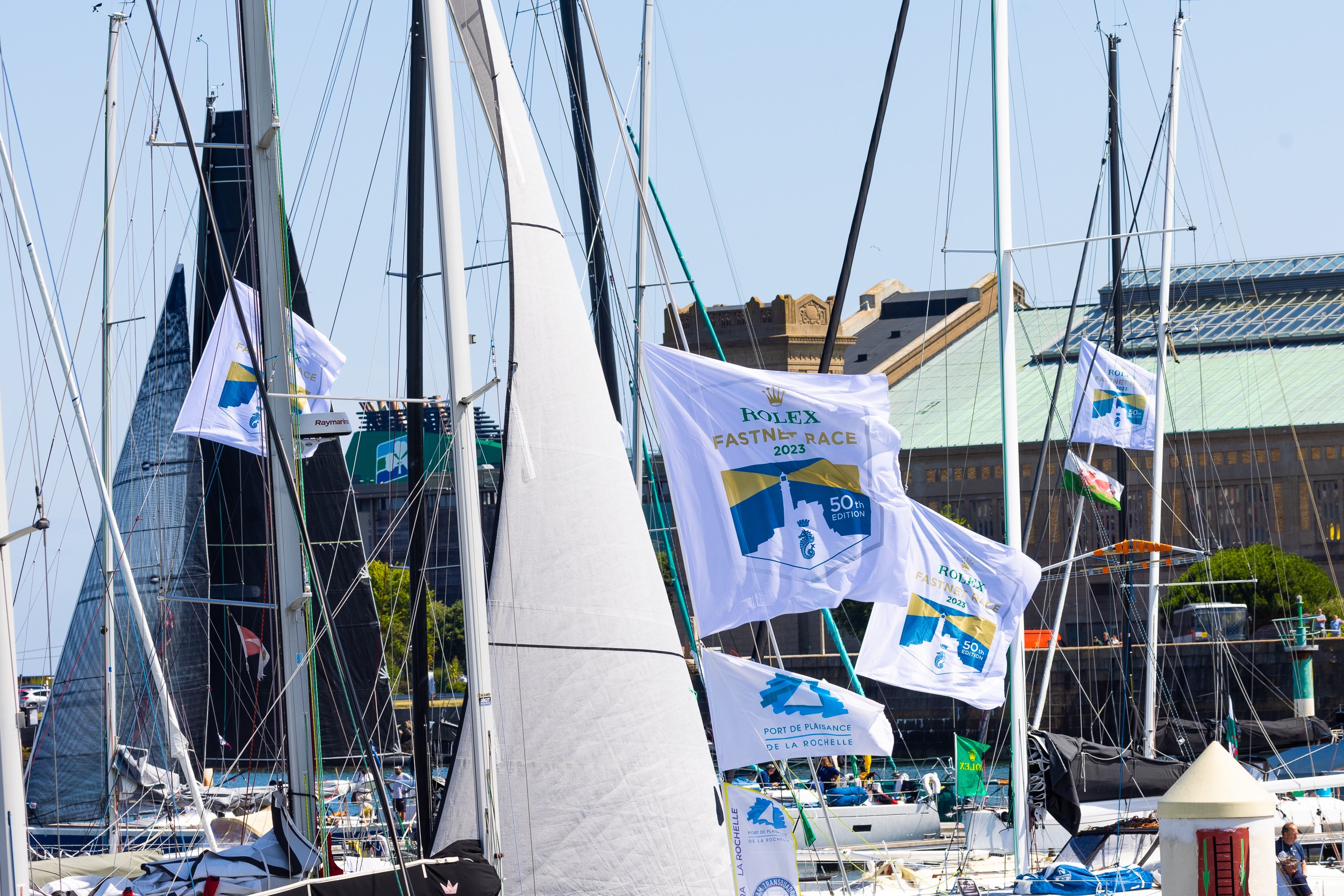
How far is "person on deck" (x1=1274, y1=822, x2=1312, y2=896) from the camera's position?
15531 millimetres

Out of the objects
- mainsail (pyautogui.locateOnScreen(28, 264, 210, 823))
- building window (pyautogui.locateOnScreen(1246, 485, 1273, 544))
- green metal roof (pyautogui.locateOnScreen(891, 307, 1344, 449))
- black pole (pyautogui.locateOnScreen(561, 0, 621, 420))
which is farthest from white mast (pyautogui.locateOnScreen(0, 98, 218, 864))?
building window (pyautogui.locateOnScreen(1246, 485, 1273, 544))

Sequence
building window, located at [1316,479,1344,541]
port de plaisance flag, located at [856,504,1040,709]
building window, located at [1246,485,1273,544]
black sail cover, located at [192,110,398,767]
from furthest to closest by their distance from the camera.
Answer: building window, located at [1316,479,1344,541]
building window, located at [1246,485,1273,544]
black sail cover, located at [192,110,398,767]
port de plaisance flag, located at [856,504,1040,709]

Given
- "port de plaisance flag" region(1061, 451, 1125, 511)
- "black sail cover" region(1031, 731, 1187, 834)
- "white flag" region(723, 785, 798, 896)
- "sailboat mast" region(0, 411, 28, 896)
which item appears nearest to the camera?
"sailboat mast" region(0, 411, 28, 896)

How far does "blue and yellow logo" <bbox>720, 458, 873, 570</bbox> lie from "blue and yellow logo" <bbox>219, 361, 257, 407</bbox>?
16.0 ft

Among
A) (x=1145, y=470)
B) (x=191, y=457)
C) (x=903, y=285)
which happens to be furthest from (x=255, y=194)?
(x=903, y=285)

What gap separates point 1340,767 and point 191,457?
17.4 metres

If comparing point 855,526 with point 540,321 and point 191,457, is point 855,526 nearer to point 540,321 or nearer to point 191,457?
point 540,321

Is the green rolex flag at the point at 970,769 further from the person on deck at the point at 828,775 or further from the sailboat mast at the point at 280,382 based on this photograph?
the sailboat mast at the point at 280,382

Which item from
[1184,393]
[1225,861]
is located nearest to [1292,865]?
[1225,861]

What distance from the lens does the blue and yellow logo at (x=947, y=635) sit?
14203mm

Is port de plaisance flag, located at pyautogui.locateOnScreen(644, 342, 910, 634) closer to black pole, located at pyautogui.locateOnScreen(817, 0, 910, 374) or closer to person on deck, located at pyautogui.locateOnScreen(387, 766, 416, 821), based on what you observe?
black pole, located at pyautogui.locateOnScreen(817, 0, 910, 374)

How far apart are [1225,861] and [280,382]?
6.88m

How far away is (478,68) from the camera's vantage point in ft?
37.7

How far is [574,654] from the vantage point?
1059cm
